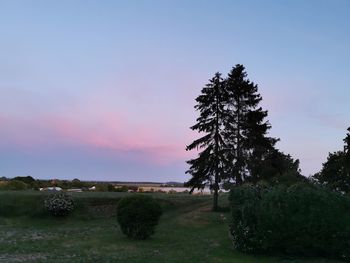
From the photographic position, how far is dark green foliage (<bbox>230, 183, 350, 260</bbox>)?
56.5 feet

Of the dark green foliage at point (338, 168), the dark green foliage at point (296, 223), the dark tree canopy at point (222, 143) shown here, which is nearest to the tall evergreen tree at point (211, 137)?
the dark tree canopy at point (222, 143)

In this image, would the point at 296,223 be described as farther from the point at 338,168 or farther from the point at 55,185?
the point at 55,185

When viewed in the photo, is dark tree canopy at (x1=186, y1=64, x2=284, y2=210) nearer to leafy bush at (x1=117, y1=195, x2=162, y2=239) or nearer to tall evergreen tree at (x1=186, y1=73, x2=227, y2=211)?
tall evergreen tree at (x1=186, y1=73, x2=227, y2=211)

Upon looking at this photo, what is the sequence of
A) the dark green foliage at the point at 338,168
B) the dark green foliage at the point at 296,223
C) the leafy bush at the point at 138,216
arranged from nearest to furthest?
the dark green foliage at the point at 296,223, the leafy bush at the point at 138,216, the dark green foliage at the point at 338,168

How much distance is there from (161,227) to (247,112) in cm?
1351

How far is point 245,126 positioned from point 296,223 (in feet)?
62.0

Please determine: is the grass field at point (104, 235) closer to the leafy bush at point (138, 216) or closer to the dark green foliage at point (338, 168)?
the leafy bush at point (138, 216)

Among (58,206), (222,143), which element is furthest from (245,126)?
(58,206)

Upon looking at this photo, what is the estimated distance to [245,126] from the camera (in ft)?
118

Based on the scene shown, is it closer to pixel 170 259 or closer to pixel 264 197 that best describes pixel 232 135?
pixel 264 197

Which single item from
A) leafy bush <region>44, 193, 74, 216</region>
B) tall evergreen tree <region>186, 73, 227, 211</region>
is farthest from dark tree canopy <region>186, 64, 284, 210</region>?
leafy bush <region>44, 193, 74, 216</region>

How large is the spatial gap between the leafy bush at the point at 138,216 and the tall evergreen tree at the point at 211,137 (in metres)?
11.6

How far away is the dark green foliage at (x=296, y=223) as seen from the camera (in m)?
17.2

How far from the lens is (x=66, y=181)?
212 feet
